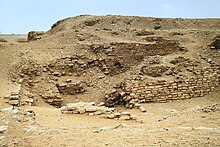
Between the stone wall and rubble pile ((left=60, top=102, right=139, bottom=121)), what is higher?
the stone wall

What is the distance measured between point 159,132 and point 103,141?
1151mm

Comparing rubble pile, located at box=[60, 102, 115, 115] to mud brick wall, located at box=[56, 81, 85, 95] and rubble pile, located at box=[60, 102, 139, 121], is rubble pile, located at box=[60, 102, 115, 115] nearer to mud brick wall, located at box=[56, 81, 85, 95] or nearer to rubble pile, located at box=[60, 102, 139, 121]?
rubble pile, located at box=[60, 102, 139, 121]

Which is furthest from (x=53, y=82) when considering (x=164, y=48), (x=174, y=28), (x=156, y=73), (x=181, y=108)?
(x=174, y=28)

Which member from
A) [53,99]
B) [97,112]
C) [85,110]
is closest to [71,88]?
[53,99]

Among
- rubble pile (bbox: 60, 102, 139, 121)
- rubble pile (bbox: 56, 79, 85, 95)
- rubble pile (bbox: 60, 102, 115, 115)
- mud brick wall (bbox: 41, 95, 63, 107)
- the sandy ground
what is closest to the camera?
the sandy ground

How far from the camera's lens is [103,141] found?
5.55m

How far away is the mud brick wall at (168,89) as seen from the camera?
1234 centimetres

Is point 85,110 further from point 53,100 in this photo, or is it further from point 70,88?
point 70,88

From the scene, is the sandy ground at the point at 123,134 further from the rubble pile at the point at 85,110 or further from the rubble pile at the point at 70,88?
the rubble pile at the point at 70,88

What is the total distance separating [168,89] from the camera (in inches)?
497

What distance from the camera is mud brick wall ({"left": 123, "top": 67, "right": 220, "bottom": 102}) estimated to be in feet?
40.5

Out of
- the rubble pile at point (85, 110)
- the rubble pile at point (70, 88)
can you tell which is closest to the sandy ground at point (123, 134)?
the rubble pile at point (85, 110)

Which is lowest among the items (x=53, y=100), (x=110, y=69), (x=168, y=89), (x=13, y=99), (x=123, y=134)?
(x=53, y=100)

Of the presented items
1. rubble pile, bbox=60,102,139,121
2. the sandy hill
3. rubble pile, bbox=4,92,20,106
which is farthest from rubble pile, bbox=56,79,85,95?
rubble pile, bbox=60,102,139,121
